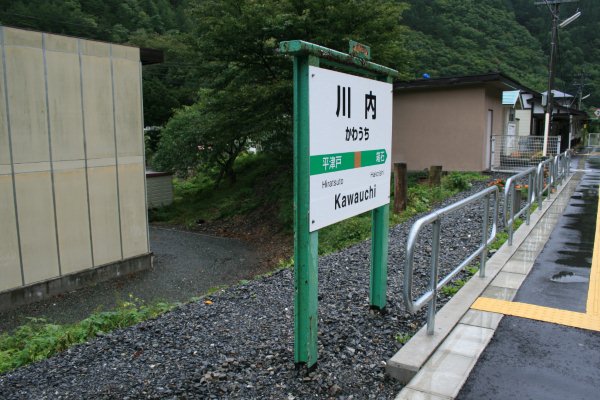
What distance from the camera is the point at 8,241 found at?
350 inches

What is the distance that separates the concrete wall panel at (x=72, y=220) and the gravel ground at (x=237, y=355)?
575 cm

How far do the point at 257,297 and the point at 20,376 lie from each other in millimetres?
2331

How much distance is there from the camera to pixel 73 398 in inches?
127

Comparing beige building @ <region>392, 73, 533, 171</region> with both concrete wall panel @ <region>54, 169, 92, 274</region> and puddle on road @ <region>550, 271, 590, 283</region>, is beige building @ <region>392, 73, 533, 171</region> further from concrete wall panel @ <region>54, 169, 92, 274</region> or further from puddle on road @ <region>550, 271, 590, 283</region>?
puddle on road @ <region>550, 271, 590, 283</region>

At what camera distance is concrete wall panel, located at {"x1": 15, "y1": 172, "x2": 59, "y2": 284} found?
9.17 metres

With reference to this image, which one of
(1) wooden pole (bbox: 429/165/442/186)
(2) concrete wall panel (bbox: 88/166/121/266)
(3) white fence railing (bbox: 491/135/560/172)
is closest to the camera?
(2) concrete wall panel (bbox: 88/166/121/266)

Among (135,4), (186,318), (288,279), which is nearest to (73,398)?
(186,318)

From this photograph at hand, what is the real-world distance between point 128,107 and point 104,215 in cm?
253

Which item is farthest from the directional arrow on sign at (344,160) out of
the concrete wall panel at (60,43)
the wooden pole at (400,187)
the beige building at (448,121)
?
the beige building at (448,121)

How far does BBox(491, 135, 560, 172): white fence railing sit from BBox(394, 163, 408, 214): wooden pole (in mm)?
7203

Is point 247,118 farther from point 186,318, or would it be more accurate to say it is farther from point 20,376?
point 20,376

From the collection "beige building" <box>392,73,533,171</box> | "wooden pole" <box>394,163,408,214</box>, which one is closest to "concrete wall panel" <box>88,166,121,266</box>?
"wooden pole" <box>394,163,408,214</box>

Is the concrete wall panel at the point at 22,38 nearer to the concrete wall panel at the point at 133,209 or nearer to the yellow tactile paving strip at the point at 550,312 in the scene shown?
the concrete wall panel at the point at 133,209

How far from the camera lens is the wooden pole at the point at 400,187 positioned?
11.1 meters
